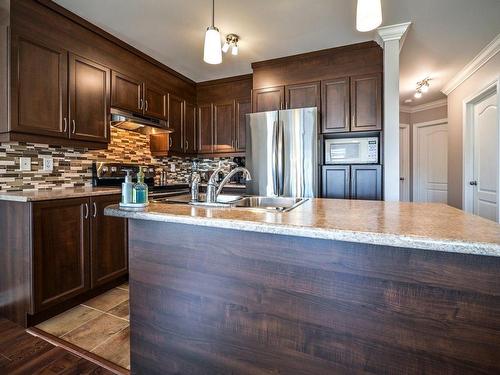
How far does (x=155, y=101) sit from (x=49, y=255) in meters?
2.07

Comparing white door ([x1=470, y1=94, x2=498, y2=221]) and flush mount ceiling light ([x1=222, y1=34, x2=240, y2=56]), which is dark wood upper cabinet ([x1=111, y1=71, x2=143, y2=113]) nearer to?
flush mount ceiling light ([x1=222, y1=34, x2=240, y2=56])

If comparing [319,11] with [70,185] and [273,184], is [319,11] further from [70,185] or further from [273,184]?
[70,185]

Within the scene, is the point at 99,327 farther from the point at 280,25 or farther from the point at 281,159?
the point at 280,25

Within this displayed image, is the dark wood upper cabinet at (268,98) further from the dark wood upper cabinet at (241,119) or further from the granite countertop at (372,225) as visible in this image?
the granite countertop at (372,225)

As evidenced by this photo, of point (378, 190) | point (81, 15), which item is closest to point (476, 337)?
point (378, 190)

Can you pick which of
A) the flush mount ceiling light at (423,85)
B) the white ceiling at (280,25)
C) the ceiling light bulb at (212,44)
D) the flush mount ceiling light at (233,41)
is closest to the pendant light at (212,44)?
the ceiling light bulb at (212,44)

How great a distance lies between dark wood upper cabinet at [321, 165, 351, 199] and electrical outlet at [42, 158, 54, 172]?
2.72m

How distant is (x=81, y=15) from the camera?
2.35 meters

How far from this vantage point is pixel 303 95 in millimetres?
3158

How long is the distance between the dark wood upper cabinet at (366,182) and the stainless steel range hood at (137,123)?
90.0 inches

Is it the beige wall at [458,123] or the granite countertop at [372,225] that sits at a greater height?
the beige wall at [458,123]

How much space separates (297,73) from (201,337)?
2.97 metres

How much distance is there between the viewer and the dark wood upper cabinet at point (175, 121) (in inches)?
139

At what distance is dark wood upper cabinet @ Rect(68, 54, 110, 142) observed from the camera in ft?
7.68
